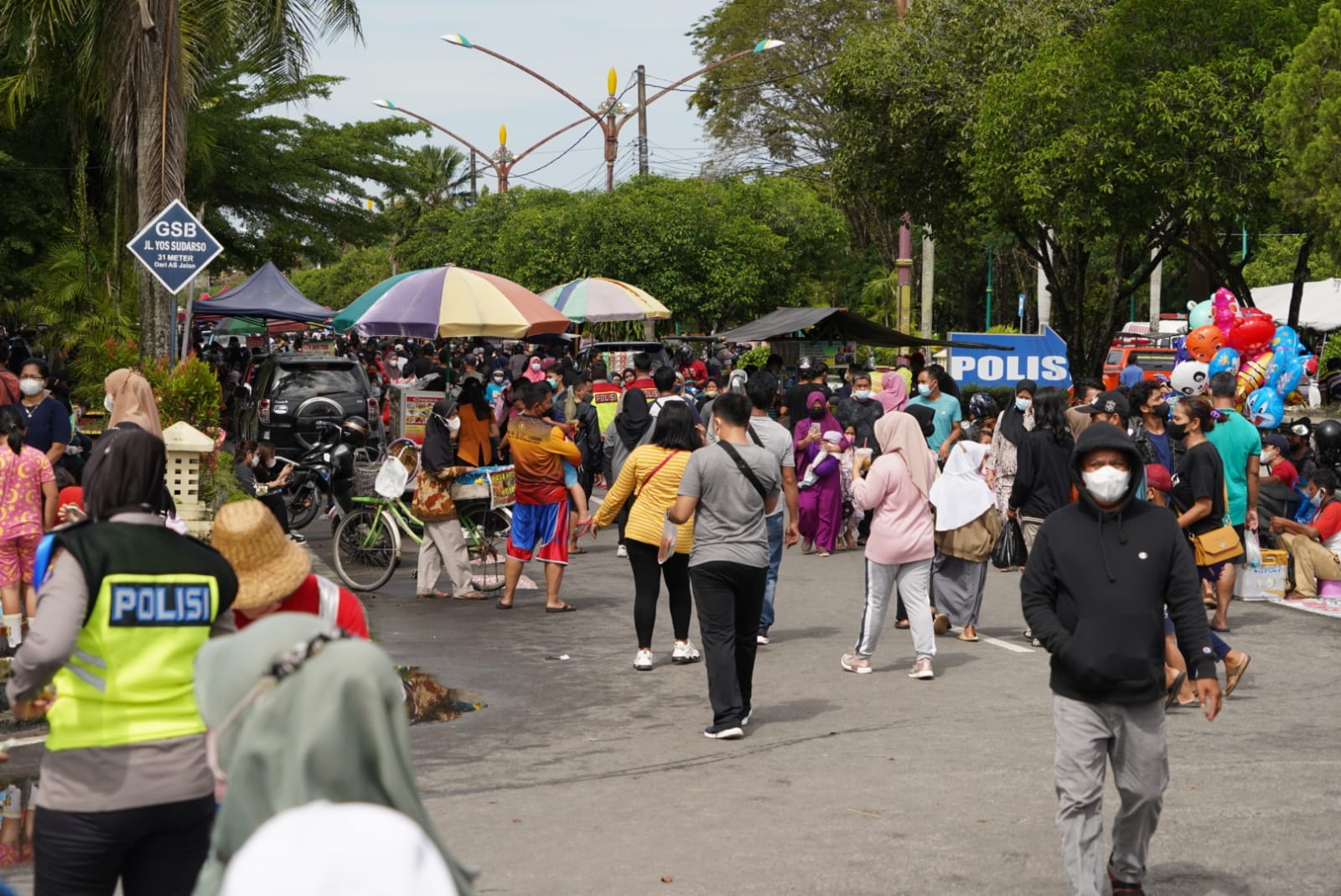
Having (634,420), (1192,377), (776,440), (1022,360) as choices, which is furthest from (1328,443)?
(776,440)

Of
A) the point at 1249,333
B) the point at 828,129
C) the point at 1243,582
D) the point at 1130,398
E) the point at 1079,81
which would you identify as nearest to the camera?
the point at 1243,582

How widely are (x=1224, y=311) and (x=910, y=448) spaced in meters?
10.1

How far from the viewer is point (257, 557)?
14.1 feet

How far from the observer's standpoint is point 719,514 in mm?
8531

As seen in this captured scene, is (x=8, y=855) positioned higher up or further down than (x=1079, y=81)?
further down

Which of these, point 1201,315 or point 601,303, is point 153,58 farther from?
point 1201,315

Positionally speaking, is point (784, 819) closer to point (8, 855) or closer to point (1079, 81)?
point (8, 855)

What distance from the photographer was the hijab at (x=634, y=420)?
15523 millimetres

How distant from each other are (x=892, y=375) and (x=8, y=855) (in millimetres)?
11866

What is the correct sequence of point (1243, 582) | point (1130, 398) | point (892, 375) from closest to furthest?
1. point (1243, 582)
2. point (1130, 398)
3. point (892, 375)

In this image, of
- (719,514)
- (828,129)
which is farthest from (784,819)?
(828,129)

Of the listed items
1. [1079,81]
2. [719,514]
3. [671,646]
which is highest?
[1079,81]

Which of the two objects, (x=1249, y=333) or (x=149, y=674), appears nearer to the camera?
(x=149, y=674)

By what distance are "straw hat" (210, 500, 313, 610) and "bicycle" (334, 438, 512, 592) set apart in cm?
889
